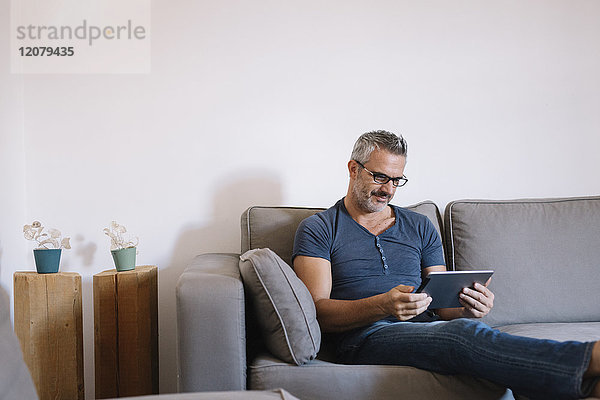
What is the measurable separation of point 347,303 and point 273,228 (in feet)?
1.79

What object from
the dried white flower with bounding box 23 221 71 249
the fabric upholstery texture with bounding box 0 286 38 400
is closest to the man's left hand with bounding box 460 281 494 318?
the fabric upholstery texture with bounding box 0 286 38 400

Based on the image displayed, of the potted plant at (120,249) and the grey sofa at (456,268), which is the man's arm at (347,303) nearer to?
the grey sofa at (456,268)

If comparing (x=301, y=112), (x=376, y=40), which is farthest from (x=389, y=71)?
(x=301, y=112)

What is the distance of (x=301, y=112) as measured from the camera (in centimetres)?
256

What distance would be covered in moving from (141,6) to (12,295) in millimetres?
1353

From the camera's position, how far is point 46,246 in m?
2.37

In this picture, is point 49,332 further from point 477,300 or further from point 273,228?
point 477,300

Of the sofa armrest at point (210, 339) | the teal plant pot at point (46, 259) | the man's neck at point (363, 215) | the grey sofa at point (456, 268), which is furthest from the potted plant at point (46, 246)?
the man's neck at point (363, 215)

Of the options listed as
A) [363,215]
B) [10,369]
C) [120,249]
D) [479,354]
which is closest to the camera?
[10,369]

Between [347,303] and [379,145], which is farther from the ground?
[379,145]

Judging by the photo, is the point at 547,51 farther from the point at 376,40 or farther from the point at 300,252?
the point at 300,252

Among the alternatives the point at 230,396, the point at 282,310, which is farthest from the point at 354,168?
the point at 230,396

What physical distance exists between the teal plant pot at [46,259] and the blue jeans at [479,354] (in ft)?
3.87

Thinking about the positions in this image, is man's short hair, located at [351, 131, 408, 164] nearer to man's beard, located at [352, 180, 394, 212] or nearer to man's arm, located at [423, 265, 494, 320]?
man's beard, located at [352, 180, 394, 212]
